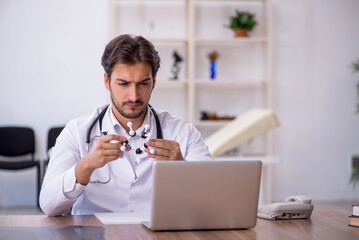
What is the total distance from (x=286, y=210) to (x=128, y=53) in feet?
2.98

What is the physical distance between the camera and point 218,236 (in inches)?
65.4

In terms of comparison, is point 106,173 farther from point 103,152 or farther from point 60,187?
point 103,152

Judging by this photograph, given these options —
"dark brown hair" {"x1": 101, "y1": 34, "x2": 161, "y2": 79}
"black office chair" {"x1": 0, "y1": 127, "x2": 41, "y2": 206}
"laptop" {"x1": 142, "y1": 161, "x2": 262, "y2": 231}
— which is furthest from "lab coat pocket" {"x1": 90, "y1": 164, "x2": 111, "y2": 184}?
"black office chair" {"x1": 0, "y1": 127, "x2": 41, "y2": 206}

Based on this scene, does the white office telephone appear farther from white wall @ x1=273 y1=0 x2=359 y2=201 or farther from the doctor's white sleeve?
white wall @ x1=273 y1=0 x2=359 y2=201

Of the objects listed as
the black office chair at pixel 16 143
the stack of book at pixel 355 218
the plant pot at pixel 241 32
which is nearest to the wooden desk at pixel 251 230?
the stack of book at pixel 355 218

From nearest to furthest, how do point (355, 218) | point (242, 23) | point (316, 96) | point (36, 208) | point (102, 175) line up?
point (355, 218) < point (102, 175) < point (36, 208) < point (242, 23) < point (316, 96)

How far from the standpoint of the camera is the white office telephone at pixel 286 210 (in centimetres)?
195

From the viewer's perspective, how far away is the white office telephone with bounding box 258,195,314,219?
1949 millimetres

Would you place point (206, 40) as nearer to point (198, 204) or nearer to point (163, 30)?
point (163, 30)

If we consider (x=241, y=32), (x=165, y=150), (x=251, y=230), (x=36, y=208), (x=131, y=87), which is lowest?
(x=36, y=208)

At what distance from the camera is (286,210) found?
1.96 meters

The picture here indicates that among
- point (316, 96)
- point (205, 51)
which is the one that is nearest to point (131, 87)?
point (205, 51)

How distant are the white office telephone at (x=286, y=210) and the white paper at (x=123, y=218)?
16.7 inches

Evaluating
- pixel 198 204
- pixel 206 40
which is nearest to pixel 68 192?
pixel 198 204
